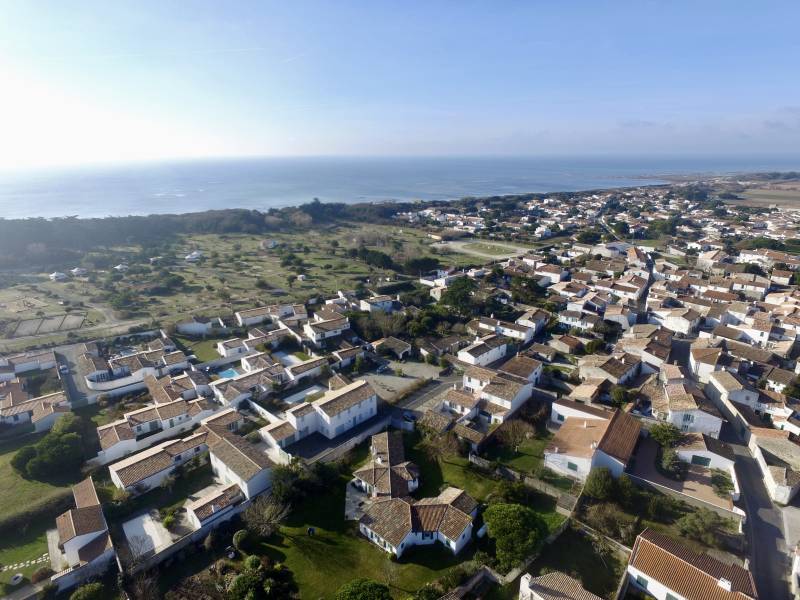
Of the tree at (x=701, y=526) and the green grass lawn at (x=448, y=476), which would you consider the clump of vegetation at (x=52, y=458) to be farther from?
the tree at (x=701, y=526)

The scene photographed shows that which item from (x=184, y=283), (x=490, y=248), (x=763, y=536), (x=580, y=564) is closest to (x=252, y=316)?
(x=184, y=283)

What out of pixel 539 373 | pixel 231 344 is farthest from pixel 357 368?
pixel 539 373

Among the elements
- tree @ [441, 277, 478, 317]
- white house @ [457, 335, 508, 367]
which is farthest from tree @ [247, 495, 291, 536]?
tree @ [441, 277, 478, 317]

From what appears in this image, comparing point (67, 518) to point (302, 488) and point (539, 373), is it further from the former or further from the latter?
point (539, 373)

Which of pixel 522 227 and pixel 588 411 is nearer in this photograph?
pixel 588 411

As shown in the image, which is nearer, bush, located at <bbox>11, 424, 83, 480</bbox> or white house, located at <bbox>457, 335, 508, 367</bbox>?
bush, located at <bbox>11, 424, 83, 480</bbox>

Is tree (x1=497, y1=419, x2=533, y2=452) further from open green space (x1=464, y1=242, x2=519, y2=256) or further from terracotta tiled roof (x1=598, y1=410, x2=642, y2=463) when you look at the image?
open green space (x1=464, y1=242, x2=519, y2=256)

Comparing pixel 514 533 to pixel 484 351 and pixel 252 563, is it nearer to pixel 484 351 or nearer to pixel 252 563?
pixel 252 563
